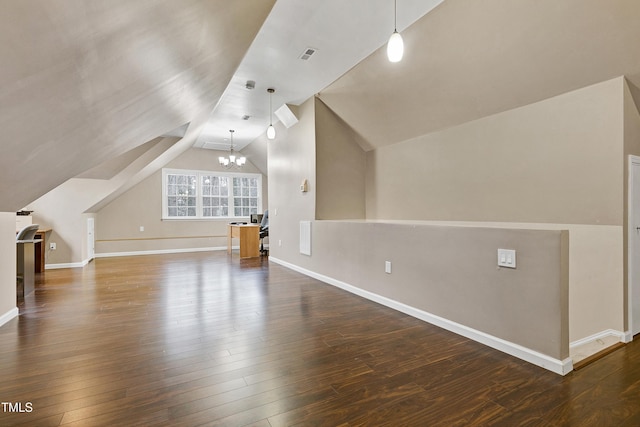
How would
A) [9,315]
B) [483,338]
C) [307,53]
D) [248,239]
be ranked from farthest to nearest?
[248,239] → [307,53] → [9,315] → [483,338]

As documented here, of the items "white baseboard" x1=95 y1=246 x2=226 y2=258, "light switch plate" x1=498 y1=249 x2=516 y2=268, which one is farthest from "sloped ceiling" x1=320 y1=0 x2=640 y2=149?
"white baseboard" x1=95 y1=246 x2=226 y2=258

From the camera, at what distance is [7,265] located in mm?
3094

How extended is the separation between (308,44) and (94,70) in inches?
93.0

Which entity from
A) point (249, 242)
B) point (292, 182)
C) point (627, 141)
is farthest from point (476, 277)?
point (249, 242)

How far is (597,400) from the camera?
1.74 metres

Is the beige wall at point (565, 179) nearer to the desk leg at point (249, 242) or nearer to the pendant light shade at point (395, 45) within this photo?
the pendant light shade at point (395, 45)

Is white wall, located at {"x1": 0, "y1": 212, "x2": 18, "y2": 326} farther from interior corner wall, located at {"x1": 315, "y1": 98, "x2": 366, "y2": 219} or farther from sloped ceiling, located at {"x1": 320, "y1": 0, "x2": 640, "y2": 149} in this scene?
sloped ceiling, located at {"x1": 320, "y1": 0, "x2": 640, "y2": 149}

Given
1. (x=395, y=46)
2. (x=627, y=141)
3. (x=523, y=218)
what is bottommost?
(x=523, y=218)

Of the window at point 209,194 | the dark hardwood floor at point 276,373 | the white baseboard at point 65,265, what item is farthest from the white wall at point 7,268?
the window at point 209,194

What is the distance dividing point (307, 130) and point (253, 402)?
14.2 feet

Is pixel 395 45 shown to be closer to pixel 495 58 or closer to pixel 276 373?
pixel 495 58

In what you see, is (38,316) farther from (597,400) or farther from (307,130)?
(597,400)

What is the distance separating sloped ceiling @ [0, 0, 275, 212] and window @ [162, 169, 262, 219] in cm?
483

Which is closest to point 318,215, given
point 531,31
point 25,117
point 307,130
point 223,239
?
point 307,130
